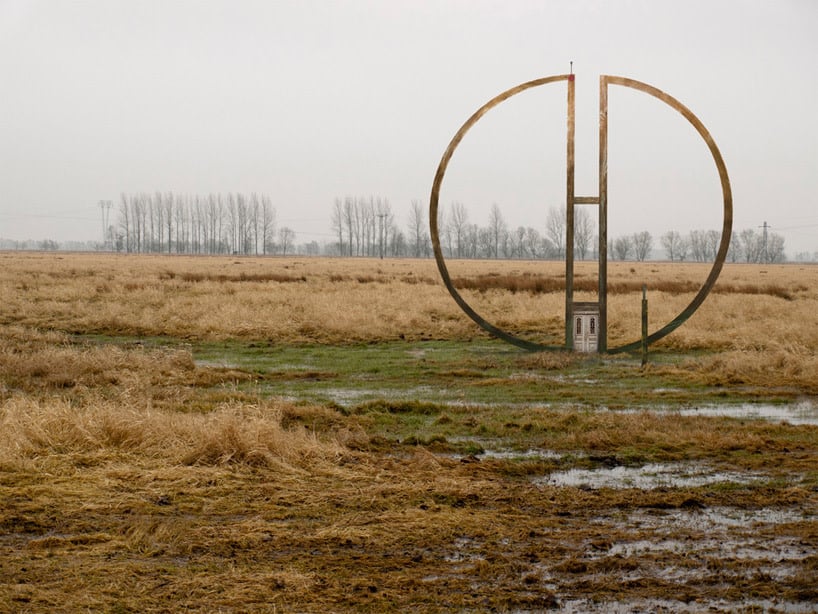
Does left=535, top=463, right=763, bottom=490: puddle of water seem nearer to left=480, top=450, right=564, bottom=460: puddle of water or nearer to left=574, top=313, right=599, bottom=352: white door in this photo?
left=480, top=450, right=564, bottom=460: puddle of water

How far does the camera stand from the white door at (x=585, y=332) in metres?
20.2

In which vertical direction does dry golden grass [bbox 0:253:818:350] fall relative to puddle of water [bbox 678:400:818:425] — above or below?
above

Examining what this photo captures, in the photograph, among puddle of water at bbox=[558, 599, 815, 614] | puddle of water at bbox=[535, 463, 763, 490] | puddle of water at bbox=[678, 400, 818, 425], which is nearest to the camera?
puddle of water at bbox=[558, 599, 815, 614]

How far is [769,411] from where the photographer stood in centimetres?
1383

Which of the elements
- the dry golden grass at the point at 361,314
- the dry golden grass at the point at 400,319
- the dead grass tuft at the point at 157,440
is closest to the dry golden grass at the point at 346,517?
the dead grass tuft at the point at 157,440

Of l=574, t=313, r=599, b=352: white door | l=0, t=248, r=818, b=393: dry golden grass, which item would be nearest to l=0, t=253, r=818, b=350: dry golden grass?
l=0, t=248, r=818, b=393: dry golden grass

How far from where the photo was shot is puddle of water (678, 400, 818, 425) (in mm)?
13188

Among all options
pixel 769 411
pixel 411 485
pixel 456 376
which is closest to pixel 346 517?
pixel 411 485

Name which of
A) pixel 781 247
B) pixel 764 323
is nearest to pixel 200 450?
pixel 764 323

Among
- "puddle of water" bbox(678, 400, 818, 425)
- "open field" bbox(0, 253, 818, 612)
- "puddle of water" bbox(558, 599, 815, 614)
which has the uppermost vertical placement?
"open field" bbox(0, 253, 818, 612)

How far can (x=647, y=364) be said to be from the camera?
18.6m

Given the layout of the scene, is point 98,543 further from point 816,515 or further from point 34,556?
point 816,515

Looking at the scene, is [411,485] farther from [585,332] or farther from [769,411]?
[585,332]

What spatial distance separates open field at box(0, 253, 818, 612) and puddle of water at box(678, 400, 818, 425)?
0.12m
